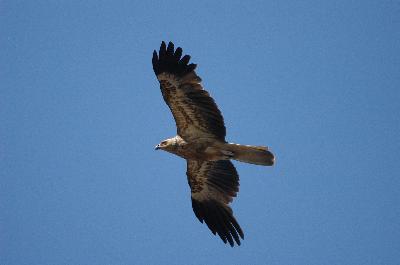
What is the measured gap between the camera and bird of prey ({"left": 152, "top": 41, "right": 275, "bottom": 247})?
1148cm

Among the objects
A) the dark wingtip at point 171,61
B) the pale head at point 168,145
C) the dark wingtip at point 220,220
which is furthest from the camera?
the dark wingtip at point 220,220

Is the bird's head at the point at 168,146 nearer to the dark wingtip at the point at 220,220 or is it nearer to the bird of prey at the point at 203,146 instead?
the bird of prey at the point at 203,146

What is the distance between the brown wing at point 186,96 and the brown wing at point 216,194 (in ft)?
3.63

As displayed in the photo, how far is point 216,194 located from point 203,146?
1427 mm

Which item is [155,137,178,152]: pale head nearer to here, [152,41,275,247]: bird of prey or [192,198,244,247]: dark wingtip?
[152,41,275,247]: bird of prey

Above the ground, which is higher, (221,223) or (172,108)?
(172,108)

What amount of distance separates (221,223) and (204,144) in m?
1.95

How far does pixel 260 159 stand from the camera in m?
11.6

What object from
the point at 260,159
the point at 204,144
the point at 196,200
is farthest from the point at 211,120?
the point at 196,200

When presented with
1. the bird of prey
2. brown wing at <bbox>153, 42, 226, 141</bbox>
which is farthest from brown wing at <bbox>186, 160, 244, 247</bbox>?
brown wing at <bbox>153, 42, 226, 141</bbox>

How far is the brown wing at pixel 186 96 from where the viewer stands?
11.4 m

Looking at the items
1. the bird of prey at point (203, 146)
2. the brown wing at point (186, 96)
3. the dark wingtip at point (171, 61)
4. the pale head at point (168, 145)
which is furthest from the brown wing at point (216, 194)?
the dark wingtip at point (171, 61)

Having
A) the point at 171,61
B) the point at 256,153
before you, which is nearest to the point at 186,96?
the point at 171,61

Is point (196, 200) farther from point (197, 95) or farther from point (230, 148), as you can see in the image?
point (197, 95)
